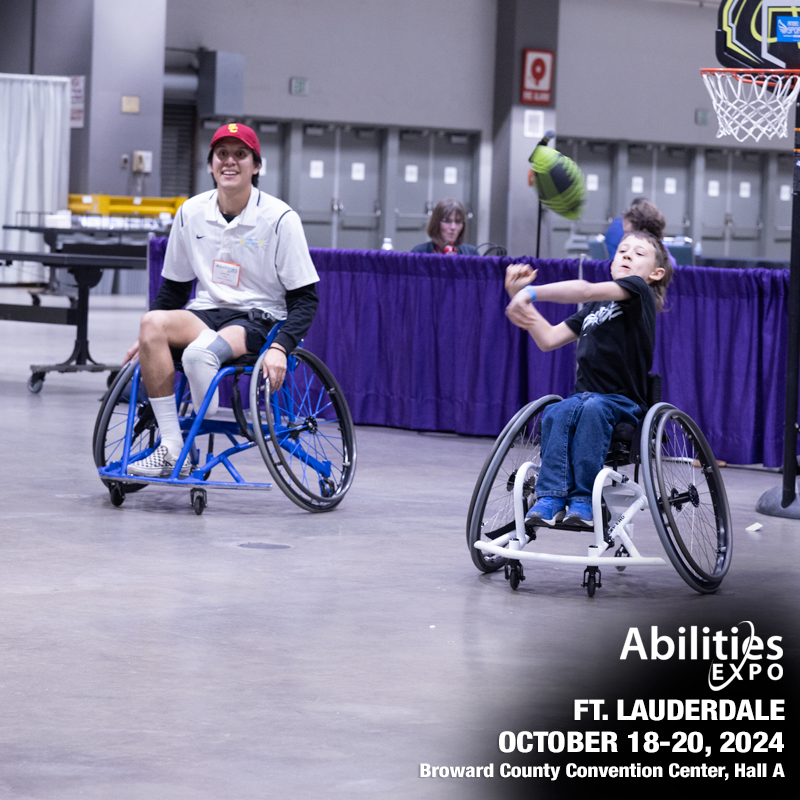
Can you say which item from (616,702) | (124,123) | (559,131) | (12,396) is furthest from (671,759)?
(559,131)

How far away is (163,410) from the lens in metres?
5.30

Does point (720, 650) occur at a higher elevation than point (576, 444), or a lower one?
lower

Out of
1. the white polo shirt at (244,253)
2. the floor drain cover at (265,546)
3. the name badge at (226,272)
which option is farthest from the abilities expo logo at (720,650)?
the name badge at (226,272)

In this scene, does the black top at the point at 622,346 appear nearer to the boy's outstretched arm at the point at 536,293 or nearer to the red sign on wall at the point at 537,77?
the boy's outstretched arm at the point at 536,293

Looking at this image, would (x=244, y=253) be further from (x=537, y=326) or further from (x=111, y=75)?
(x=111, y=75)

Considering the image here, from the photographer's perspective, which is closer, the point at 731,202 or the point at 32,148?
the point at 32,148

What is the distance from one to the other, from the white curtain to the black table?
8020mm

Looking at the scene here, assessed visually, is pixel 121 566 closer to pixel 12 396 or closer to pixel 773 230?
pixel 12 396

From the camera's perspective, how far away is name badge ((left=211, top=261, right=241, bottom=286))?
5535 millimetres

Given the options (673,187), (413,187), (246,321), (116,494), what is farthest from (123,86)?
(116,494)

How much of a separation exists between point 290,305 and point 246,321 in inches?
7.5

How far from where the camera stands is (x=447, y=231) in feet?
27.7

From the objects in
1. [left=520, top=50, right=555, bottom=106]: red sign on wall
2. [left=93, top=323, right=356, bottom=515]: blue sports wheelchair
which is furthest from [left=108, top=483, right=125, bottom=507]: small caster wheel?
[left=520, top=50, right=555, bottom=106]: red sign on wall

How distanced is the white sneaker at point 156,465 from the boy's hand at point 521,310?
1.65 metres
